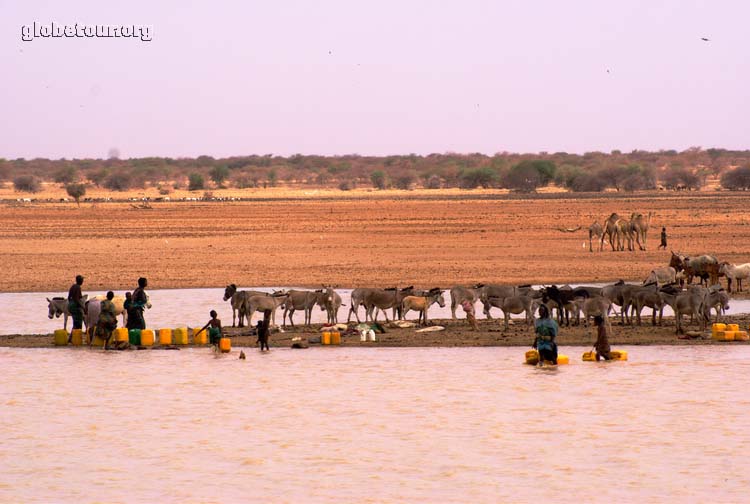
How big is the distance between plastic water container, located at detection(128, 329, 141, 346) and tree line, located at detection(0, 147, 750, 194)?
63.3m

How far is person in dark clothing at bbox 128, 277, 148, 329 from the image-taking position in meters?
20.9

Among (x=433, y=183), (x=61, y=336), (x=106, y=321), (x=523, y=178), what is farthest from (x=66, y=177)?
(x=106, y=321)

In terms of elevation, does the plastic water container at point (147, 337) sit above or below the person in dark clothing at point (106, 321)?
below

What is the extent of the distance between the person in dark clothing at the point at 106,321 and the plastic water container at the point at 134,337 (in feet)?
1.06

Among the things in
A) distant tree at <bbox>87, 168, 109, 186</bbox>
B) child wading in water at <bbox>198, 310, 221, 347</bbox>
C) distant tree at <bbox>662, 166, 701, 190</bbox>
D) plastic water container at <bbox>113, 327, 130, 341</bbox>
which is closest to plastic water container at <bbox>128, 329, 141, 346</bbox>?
plastic water container at <bbox>113, 327, 130, 341</bbox>

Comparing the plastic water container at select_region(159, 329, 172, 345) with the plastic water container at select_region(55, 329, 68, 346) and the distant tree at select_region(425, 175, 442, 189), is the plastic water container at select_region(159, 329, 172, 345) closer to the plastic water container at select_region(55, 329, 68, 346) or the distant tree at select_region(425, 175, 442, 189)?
the plastic water container at select_region(55, 329, 68, 346)

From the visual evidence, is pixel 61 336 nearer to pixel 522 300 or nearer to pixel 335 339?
pixel 335 339

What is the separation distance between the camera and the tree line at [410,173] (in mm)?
97062

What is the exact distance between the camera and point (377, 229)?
4975 cm

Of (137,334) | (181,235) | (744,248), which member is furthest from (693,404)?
(181,235)

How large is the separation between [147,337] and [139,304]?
605mm

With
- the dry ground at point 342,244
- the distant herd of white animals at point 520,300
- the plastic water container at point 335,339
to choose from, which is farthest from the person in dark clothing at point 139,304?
the dry ground at point 342,244

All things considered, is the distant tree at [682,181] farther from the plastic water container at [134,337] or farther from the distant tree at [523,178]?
the plastic water container at [134,337]

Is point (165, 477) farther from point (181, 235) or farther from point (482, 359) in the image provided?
point (181, 235)
